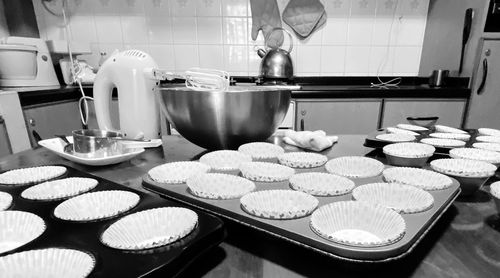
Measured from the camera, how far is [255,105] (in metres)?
0.59

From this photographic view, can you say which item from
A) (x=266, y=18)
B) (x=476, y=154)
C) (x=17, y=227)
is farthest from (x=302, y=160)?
(x=266, y=18)

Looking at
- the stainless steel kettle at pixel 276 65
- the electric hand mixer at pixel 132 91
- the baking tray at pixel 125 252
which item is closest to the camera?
the baking tray at pixel 125 252

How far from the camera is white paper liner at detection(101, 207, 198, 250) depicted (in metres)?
0.30

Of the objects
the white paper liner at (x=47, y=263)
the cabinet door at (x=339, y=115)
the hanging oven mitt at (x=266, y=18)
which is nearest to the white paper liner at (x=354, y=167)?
the white paper liner at (x=47, y=263)

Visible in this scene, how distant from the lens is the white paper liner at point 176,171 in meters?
0.44

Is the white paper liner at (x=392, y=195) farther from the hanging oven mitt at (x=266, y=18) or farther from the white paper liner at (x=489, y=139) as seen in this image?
the hanging oven mitt at (x=266, y=18)

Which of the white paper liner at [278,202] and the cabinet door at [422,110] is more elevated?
the white paper liner at [278,202]

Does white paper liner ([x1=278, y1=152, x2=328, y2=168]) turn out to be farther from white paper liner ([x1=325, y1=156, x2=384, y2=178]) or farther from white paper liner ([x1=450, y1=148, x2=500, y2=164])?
white paper liner ([x1=450, y1=148, x2=500, y2=164])

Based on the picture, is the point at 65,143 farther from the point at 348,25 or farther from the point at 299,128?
the point at 348,25

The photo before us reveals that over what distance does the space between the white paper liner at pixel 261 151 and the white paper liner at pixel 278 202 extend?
180 millimetres

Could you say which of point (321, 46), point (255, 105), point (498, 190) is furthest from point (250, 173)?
point (321, 46)

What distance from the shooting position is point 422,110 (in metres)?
1.68

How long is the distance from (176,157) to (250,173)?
0.82ft

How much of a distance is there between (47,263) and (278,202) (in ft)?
0.83
